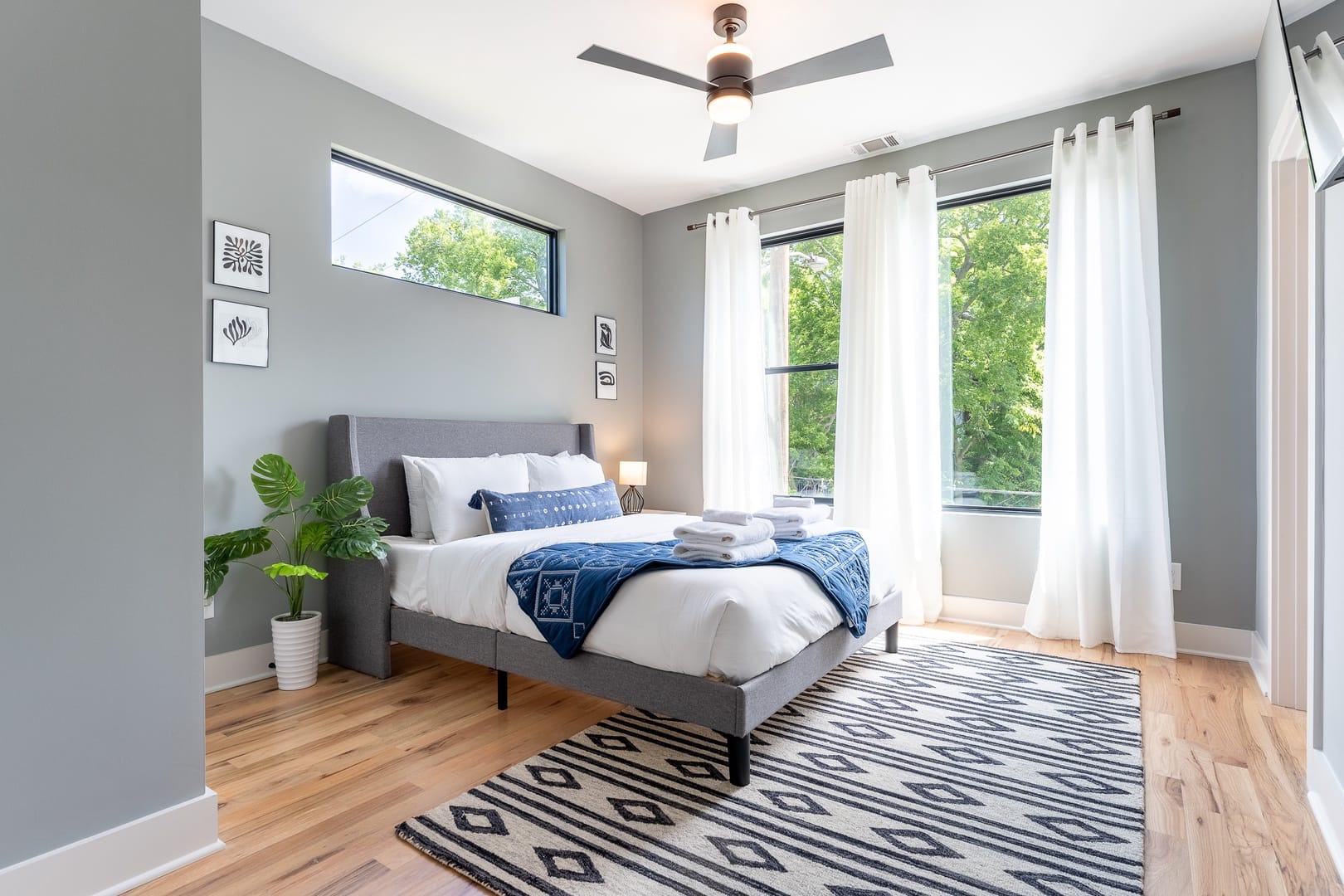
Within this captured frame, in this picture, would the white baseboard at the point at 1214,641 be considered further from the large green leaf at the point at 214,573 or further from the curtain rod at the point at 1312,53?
the large green leaf at the point at 214,573

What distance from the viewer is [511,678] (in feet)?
10.3

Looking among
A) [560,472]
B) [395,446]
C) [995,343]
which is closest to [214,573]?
[395,446]

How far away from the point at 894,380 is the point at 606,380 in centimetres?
205

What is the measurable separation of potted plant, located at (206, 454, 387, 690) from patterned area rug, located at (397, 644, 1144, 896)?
4.40 feet

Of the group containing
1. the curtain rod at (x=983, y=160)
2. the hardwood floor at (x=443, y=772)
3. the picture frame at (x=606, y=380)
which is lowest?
the hardwood floor at (x=443, y=772)

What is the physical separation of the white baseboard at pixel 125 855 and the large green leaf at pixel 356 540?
1267mm

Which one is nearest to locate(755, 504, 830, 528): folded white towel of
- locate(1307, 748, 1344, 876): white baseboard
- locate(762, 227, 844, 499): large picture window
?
locate(762, 227, 844, 499): large picture window

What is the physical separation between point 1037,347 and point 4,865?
14.9 feet

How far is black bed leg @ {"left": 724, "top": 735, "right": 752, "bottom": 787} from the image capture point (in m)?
2.10

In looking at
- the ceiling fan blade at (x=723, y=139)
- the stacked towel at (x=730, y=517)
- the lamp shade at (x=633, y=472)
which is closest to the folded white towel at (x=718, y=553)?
the stacked towel at (x=730, y=517)

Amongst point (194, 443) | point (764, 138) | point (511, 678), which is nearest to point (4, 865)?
point (194, 443)

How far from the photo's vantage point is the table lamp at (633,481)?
5008 mm

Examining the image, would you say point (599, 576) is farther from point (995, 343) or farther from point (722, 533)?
point (995, 343)

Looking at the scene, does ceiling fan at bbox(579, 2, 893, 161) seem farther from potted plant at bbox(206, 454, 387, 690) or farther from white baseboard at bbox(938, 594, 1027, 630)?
white baseboard at bbox(938, 594, 1027, 630)
